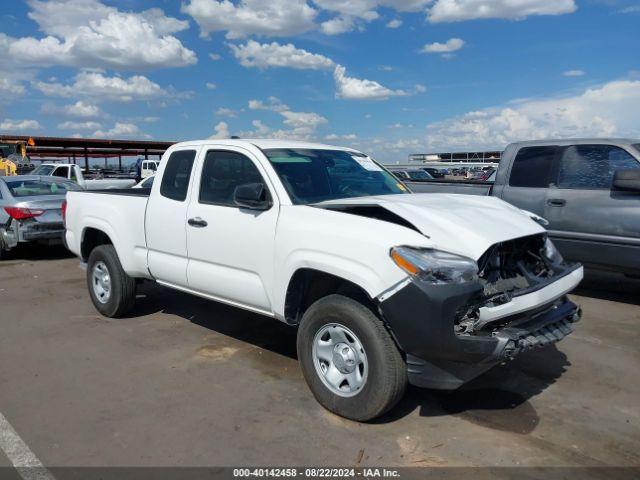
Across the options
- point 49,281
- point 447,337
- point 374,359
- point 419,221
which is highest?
point 419,221

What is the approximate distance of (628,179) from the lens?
19.8 ft

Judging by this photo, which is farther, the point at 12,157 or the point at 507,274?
the point at 12,157

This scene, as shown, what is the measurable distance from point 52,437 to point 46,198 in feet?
24.5

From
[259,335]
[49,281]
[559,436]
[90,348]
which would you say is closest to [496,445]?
[559,436]

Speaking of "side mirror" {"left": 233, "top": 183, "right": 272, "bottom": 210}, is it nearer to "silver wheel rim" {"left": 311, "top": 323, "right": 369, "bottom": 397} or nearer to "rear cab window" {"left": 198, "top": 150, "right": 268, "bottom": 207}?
"rear cab window" {"left": 198, "top": 150, "right": 268, "bottom": 207}

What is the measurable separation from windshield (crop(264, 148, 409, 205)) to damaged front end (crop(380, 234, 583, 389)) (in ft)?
4.54

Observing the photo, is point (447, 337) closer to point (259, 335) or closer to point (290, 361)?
point (290, 361)

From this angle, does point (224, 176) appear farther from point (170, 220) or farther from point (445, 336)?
point (445, 336)

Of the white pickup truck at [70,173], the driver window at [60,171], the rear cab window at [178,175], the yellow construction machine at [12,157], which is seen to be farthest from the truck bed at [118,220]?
the yellow construction machine at [12,157]

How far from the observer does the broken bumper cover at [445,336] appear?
3158 mm

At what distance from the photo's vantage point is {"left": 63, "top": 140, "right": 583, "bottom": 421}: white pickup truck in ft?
10.7

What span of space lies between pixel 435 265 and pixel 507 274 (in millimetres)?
865

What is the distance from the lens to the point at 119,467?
3176 millimetres

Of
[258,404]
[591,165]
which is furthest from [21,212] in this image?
[591,165]
